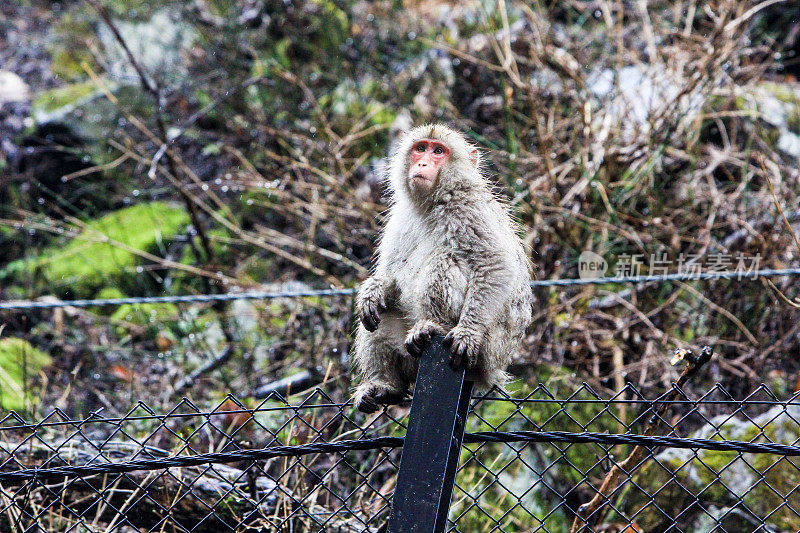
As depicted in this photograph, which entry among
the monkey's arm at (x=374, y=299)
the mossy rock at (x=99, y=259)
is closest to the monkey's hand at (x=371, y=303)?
the monkey's arm at (x=374, y=299)

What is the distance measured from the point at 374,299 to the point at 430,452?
1.03 metres

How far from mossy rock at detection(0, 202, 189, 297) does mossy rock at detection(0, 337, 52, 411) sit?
36.2 inches

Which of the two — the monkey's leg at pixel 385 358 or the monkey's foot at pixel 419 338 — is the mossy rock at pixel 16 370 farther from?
the monkey's foot at pixel 419 338

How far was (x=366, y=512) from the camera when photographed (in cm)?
353

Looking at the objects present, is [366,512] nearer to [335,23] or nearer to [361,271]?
[361,271]

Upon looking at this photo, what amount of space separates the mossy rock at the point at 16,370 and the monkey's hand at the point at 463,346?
374 cm

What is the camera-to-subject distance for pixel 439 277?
2.95 metres

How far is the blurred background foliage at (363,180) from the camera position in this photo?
552cm

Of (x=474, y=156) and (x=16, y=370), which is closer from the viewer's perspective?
(x=474, y=156)

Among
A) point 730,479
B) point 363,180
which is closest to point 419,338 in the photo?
point 730,479

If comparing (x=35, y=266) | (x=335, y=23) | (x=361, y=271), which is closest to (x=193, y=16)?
(x=335, y=23)

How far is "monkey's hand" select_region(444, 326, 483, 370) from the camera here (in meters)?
2.43

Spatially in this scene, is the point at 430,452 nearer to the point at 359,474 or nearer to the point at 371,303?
the point at 359,474

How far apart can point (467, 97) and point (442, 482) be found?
615cm
